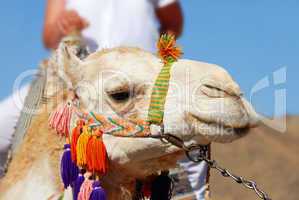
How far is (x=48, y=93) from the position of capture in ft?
11.8

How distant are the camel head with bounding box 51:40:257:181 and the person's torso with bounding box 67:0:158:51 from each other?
3.75 ft

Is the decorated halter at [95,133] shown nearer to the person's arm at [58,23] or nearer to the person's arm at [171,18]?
the person's arm at [58,23]

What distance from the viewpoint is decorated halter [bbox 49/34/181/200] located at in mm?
3031

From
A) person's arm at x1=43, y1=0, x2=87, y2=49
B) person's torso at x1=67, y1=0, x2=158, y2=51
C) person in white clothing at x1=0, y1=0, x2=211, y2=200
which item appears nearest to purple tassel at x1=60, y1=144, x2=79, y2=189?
person in white clothing at x1=0, y1=0, x2=211, y2=200

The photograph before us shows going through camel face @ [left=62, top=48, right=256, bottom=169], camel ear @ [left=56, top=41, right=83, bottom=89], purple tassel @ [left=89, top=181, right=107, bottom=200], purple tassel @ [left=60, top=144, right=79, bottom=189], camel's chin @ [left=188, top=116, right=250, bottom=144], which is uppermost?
camel ear @ [left=56, top=41, right=83, bottom=89]

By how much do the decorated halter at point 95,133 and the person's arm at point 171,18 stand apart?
1704mm

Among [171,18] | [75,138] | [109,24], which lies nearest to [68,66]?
[75,138]

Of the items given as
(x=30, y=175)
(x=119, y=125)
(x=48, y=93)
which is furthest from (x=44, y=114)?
(x=119, y=125)

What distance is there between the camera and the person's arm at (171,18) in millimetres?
4907

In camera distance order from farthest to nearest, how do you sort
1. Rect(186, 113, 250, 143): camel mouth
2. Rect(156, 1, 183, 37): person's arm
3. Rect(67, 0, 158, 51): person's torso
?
Rect(156, 1, 183, 37): person's arm < Rect(67, 0, 158, 51): person's torso < Rect(186, 113, 250, 143): camel mouth

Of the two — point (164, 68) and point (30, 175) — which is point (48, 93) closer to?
point (30, 175)

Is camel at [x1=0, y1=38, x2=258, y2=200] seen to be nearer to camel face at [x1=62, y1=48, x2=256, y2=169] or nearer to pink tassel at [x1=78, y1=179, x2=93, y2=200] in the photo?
camel face at [x1=62, y1=48, x2=256, y2=169]

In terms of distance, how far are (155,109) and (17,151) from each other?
0.98m

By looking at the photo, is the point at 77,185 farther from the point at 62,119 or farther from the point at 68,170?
the point at 62,119
